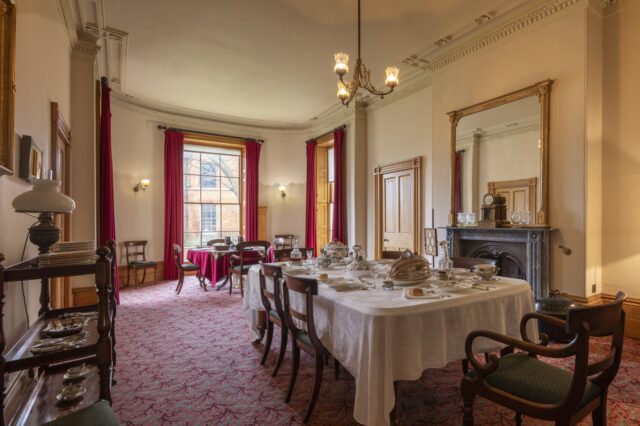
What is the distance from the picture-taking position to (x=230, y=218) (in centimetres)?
808

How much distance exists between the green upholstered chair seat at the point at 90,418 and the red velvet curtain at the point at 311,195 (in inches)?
269

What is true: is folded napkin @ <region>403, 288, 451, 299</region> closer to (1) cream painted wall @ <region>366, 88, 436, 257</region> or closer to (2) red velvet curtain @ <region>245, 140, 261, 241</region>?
(1) cream painted wall @ <region>366, 88, 436, 257</region>

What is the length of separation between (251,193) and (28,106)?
572cm

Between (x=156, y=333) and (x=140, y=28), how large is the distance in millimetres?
3692

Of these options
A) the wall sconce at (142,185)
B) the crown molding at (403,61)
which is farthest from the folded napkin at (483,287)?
the wall sconce at (142,185)

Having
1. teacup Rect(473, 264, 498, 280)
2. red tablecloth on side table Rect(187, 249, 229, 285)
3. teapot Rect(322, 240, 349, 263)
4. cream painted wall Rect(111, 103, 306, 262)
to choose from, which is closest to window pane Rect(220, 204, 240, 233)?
cream painted wall Rect(111, 103, 306, 262)

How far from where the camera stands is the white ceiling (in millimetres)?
3707

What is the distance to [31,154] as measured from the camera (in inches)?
88.9

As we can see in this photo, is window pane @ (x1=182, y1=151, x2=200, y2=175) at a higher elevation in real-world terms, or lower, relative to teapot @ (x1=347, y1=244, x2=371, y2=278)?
higher

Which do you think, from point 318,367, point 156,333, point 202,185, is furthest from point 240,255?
point 318,367

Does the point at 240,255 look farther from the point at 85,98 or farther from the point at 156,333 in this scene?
the point at 85,98

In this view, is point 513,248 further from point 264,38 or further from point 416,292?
point 264,38

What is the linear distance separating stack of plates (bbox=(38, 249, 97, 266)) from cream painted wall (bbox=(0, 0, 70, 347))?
0.45 metres

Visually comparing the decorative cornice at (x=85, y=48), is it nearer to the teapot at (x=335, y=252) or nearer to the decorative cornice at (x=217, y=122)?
the decorative cornice at (x=217, y=122)
